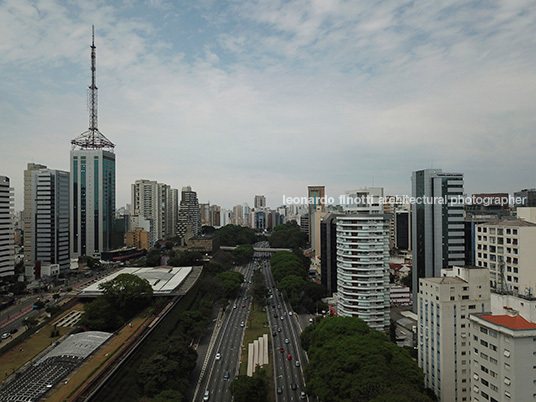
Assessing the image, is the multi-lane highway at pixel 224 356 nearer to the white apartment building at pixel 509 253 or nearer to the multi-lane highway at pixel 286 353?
the multi-lane highway at pixel 286 353

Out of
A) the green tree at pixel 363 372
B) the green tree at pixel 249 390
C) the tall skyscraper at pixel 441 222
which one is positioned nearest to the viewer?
the green tree at pixel 363 372

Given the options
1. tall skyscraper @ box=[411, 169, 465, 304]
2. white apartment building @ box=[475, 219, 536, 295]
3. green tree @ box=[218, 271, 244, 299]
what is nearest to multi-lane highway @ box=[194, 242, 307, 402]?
green tree @ box=[218, 271, 244, 299]

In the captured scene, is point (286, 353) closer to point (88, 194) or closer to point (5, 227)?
point (5, 227)

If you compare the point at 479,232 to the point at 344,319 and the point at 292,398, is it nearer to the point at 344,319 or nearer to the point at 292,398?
the point at 344,319

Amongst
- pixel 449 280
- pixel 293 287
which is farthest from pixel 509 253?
pixel 293 287

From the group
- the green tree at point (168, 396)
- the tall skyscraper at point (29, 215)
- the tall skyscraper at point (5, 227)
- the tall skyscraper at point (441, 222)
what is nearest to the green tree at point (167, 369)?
the green tree at point (168, 396)
